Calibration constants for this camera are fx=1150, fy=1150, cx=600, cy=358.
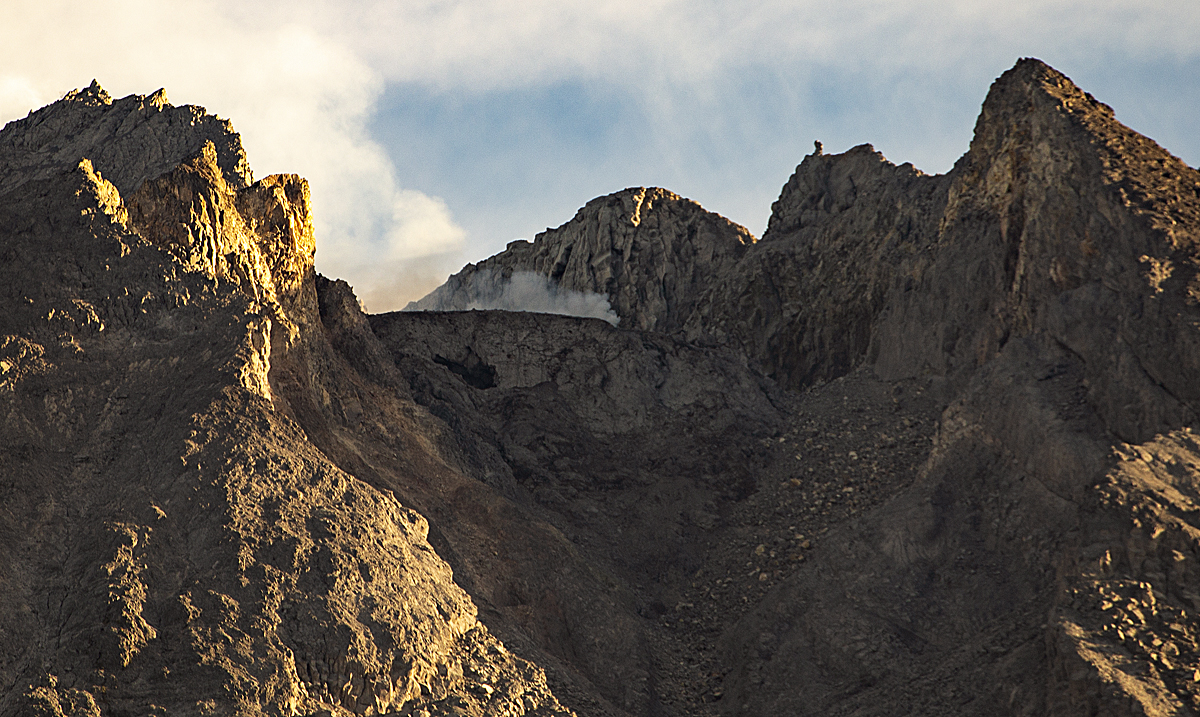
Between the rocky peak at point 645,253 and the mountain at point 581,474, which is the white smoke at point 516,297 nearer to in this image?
the rocky peak at point 645,253

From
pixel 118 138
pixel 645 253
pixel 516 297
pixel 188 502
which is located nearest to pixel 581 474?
pixel 188 502

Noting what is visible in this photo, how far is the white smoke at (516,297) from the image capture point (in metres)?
61.2

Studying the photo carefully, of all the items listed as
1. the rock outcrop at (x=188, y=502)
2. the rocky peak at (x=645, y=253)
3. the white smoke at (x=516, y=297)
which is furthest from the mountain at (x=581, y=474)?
the white smoke at (x=516, y=297)

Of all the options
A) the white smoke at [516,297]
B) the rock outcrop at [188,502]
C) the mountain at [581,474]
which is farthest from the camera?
the white smoke at [516,297]

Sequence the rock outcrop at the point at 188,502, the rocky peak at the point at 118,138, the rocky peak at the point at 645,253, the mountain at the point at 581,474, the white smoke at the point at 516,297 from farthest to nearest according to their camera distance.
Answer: the white smoke at the point at 516,297, the rocky peak at the point at 645,253, the rocky peak at the point at 118,138, the mountain at the point at 581,474, the rock outcrop at the point at 188,502

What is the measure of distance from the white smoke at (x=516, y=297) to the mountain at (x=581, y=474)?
1666 cm

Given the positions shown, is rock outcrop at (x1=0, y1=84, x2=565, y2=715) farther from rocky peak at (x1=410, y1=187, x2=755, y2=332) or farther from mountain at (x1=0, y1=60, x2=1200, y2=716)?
rocky peak at (x1=410, y1=187, x2=755, y2=332)

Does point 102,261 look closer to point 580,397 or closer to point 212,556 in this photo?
point 212,556

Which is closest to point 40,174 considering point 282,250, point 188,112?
point 188,112

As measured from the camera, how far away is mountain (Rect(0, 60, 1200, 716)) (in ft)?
70.2

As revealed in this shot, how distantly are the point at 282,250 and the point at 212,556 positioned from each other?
39.7ft

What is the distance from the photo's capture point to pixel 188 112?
45.9 m

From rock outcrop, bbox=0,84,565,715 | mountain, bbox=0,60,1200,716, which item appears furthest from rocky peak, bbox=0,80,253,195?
rock outcrop, bbox=0,84,565,715

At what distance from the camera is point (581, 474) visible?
37.8m
